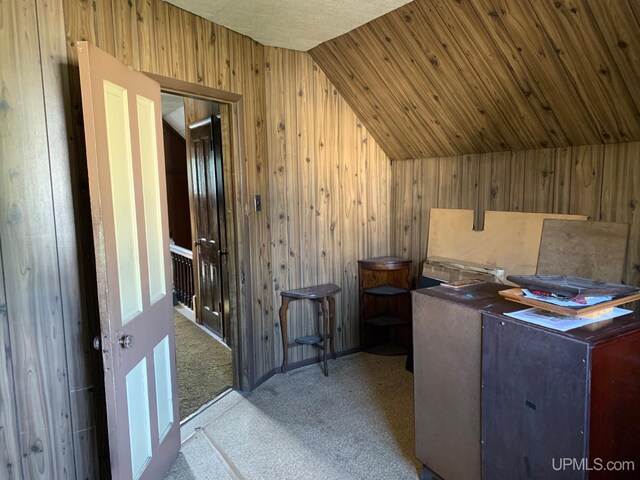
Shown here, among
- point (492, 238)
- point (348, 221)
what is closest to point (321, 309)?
point (348, 221)

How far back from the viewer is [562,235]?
261cm

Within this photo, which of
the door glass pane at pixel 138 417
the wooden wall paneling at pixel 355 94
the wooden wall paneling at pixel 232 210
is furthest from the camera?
the wooden wall paneling at pixel 355 94

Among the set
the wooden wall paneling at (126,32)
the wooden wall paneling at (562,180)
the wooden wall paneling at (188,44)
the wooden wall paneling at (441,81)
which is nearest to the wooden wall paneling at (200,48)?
the wooden wall paneling at (188,44)

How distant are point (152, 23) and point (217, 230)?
6.72ft

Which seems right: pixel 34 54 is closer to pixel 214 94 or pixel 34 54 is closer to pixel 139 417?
pixel 214 94

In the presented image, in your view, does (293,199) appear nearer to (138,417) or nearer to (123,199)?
(123,199)

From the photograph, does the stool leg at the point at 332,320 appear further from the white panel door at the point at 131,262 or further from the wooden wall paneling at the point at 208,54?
the wooden wall paneling at the point at 208,54

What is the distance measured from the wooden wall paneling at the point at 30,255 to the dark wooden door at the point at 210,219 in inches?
82.3

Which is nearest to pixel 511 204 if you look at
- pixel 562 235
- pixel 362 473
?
pixel 562 235

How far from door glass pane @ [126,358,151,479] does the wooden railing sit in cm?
309

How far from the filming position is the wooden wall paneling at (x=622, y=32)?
1.80 m

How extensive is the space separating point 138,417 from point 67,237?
865 mm

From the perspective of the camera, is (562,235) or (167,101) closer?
(562,235)

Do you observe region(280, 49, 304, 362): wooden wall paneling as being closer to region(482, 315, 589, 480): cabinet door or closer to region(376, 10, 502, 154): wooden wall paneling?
region(376, 10, 502, 154): wooden wall paneling
